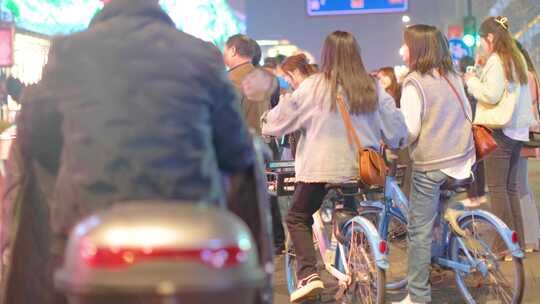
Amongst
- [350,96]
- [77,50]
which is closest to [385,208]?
[350,96]

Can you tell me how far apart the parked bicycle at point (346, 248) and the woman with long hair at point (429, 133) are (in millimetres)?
357

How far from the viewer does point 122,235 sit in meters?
1.83

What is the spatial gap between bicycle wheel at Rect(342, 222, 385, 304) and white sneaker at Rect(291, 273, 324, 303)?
0.20m

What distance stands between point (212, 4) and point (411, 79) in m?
26.5

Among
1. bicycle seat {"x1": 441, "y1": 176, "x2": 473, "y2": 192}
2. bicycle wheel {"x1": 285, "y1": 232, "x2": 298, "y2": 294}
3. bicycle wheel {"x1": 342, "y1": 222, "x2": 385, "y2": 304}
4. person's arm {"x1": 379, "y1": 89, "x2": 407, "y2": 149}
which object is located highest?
person's arm {"x1": 379, "y1": 89, "x2": 407, "y2": 149}

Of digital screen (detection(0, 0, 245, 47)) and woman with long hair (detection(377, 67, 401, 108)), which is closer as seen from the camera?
woman with long hair (detection(377, 67, 401, 108))

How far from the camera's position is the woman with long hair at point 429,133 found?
19.9 feet

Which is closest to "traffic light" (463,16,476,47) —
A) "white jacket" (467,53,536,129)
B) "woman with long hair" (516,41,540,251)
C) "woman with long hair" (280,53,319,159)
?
"woman with long hair" (516,41,540,251)

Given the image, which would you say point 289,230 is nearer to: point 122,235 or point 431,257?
point 431,257

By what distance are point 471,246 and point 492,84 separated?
6.65ft

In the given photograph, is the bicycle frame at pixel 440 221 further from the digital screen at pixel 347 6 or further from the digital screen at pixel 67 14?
the digital screen at pixel 347 6

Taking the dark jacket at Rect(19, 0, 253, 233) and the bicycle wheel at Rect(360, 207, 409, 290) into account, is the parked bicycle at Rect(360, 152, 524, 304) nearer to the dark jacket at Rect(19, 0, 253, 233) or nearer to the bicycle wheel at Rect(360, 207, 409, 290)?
the bicycle wheel at Rect(360, 207, 409, 290)

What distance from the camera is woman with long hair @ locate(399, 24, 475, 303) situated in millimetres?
6062

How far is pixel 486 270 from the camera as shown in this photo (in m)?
6.01
